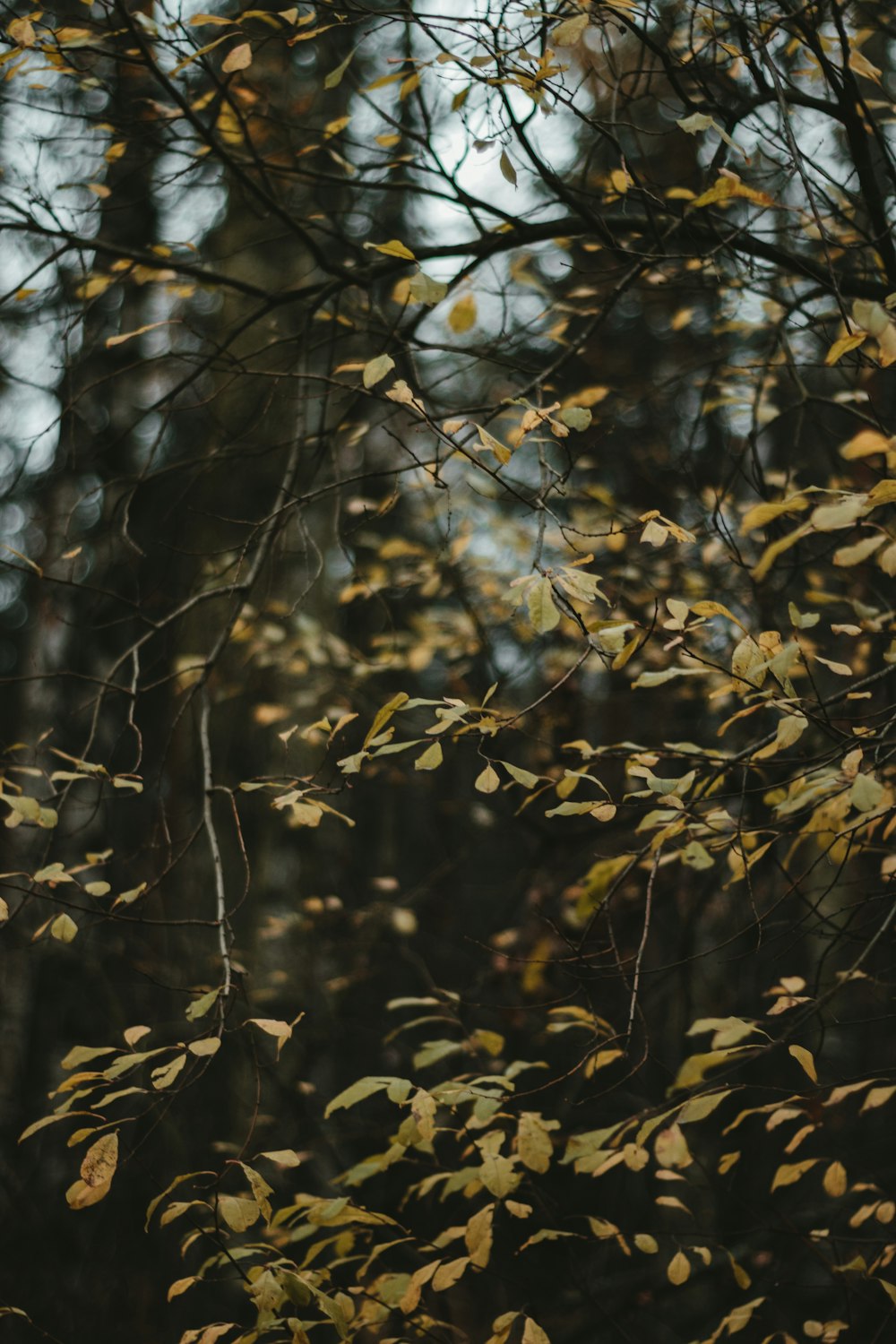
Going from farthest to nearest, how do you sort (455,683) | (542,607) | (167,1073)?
(455,683)
(167,1073)
(542,607)

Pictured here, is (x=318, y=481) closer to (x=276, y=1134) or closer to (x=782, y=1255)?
(x=276, y=1134)

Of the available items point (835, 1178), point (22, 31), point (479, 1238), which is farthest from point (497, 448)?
point (835, 1178)

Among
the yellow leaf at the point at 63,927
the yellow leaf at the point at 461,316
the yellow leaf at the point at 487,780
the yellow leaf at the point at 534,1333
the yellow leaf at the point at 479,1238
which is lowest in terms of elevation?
the yellow leaf at the point at 534,1333

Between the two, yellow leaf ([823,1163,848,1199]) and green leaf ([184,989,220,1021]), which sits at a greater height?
green leaf ([184,989,220,1021])

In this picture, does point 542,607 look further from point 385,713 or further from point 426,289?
point 426,289

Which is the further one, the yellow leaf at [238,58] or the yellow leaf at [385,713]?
the yellow leaf at [238,58]

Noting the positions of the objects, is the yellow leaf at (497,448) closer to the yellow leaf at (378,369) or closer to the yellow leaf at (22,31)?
the yellow leaf at (378,369)

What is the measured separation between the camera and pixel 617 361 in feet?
22.1

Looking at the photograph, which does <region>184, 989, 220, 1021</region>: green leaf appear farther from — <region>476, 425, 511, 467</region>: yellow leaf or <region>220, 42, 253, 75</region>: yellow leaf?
<region>220, 42, 253, 75</region>: yellow leaf

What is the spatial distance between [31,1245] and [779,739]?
4298 millimetres

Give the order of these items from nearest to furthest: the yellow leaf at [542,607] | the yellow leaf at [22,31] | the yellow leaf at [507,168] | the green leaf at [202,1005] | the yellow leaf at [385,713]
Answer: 1. the yellow leaf at [542,607]
2. the yellow leaf at [385,713]
3. the green leaf at [202,1005]
4. the yellow leaf at [507,168]
5. the yellow leaf at [22,31]

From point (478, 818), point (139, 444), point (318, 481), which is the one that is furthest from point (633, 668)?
point (139, 444)

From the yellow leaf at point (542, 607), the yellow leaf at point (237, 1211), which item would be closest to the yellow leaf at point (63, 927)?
the yellow leaf at point (237, 1211)

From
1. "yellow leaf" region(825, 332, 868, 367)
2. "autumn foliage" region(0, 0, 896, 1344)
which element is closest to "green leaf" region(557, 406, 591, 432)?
"autumn foliage" region(0, 0, 896, 1344)
